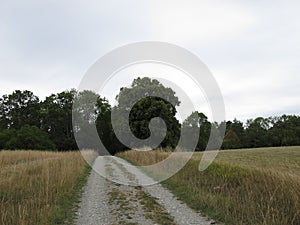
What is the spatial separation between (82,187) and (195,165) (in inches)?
179

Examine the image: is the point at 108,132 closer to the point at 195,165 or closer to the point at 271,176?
the point at 195,165

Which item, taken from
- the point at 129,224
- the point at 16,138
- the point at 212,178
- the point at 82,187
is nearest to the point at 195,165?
the point at 212,178

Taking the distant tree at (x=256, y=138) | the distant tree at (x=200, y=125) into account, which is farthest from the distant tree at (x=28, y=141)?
the distant tree at (x=256, y=138)

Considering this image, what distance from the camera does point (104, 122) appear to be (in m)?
56.9

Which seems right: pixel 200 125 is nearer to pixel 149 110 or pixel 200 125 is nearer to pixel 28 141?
pixel 149 110

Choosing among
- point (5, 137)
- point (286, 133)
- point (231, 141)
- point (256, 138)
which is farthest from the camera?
point (231, 141)

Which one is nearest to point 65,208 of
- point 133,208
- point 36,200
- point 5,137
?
point 36,200

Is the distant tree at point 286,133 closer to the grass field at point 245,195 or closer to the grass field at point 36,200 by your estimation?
the grass field at point 245,195

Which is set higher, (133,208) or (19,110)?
(19,110)

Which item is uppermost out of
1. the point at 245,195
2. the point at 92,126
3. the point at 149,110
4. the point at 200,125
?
the point at 200,125

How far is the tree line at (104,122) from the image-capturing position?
110 feet

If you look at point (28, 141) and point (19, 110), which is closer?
point (28, 141)

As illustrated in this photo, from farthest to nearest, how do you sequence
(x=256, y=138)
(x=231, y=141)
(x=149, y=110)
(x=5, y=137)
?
1. (x=231, y=141)
2. (x=256, y=138)
3. (x=5, y=137)
4. (x=149, y=110)

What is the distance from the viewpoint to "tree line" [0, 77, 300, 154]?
33.5 meters
